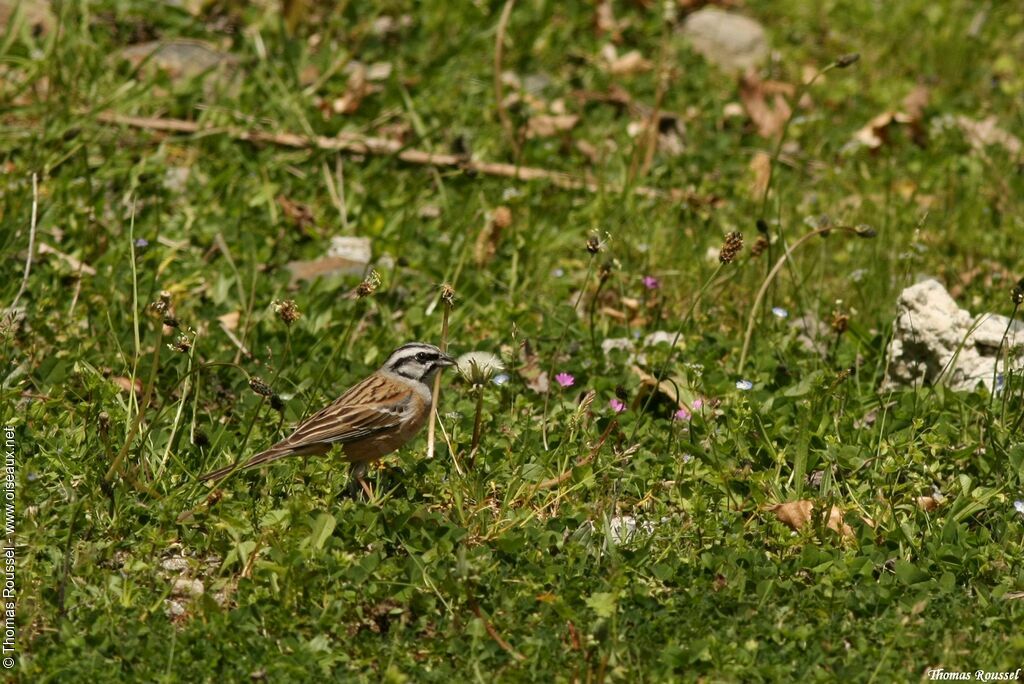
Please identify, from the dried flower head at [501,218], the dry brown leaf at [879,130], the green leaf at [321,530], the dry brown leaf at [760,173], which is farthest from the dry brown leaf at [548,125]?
the green leaf at [321,530]

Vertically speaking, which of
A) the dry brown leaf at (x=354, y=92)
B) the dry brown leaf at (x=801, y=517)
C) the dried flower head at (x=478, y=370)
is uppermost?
the dried flower head at (x=478, y=370)

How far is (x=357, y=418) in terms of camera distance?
6.13m

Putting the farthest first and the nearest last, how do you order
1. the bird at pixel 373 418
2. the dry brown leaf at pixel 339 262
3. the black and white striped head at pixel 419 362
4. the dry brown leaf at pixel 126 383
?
the dry brown leaf at pixel 339 262 < the dry brown leaf at pixel 126 383 < the black and white striped head at pixel 419 362 < the bird at pixel 373 418

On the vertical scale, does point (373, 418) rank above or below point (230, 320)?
above

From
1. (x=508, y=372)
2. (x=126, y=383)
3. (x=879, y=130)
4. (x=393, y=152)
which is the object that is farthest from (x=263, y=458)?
(x=879, y=130)

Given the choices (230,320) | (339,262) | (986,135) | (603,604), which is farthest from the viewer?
(986,135)

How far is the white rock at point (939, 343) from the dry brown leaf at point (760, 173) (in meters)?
2.63

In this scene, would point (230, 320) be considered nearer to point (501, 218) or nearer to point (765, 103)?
point (501, 218)

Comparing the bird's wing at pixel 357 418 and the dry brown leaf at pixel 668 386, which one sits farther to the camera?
the dry brown leaf at pixel 668 386

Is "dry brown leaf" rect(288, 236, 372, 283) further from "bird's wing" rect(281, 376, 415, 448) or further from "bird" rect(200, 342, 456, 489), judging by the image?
"bird's wing" rect(281, 376, 415, 448)

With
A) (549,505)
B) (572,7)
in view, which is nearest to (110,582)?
(549,505)

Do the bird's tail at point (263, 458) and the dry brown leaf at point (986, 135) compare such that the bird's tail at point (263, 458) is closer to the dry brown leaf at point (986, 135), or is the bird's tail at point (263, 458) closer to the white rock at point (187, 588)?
the white rock at point (187, 588)

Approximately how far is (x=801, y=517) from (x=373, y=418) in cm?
193

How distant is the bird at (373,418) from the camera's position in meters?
6.05
